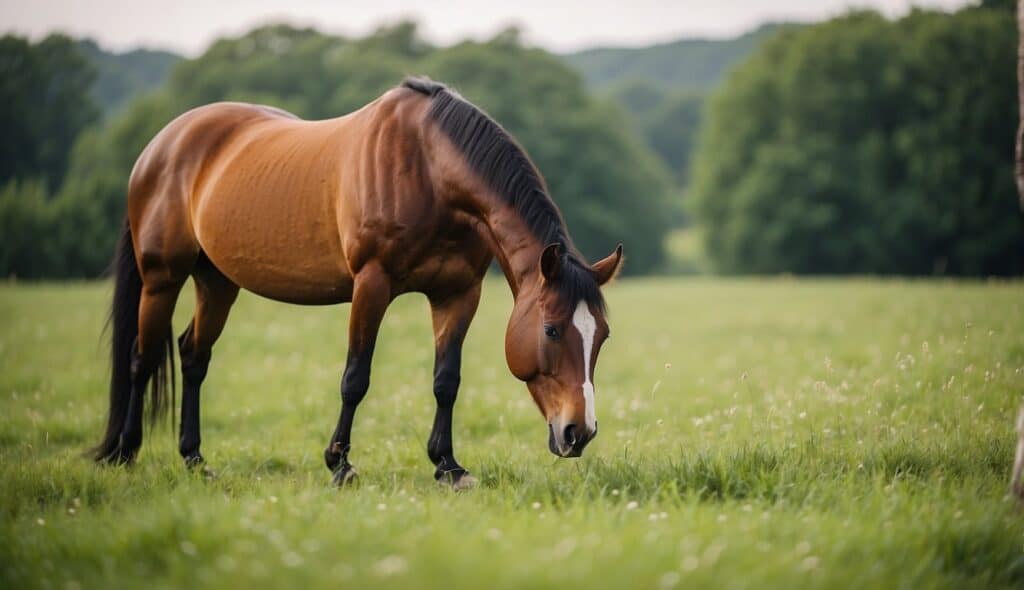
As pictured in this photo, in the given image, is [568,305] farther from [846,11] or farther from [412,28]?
[412,28]

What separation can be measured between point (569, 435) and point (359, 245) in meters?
1.89

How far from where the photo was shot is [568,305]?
4.48 m

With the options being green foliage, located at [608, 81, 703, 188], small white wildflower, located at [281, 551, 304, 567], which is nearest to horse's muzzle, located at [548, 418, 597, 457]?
small white wildflower, located at [281, 551, 304, 567]

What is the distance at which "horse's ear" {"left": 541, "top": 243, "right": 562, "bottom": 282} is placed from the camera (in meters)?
4.42

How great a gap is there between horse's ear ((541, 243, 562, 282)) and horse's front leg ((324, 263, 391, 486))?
4.05 ft

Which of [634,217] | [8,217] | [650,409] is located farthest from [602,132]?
[650,409]

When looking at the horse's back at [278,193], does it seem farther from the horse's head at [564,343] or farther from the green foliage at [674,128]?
the green foliage at [674,128]

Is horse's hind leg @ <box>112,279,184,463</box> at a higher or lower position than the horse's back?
lower

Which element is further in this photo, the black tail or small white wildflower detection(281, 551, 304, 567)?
the black tail

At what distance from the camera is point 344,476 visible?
17.1 feet

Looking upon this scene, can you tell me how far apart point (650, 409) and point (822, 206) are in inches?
1543

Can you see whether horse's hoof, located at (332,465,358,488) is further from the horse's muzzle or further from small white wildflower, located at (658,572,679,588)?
small white wildflower, located at (658,572,679,588)

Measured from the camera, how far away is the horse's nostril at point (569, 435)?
14.5 ft

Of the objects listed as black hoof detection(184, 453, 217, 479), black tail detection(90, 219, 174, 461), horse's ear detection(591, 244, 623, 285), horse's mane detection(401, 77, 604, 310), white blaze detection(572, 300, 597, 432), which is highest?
horse's mane detection(401, 77, 604, 310)
